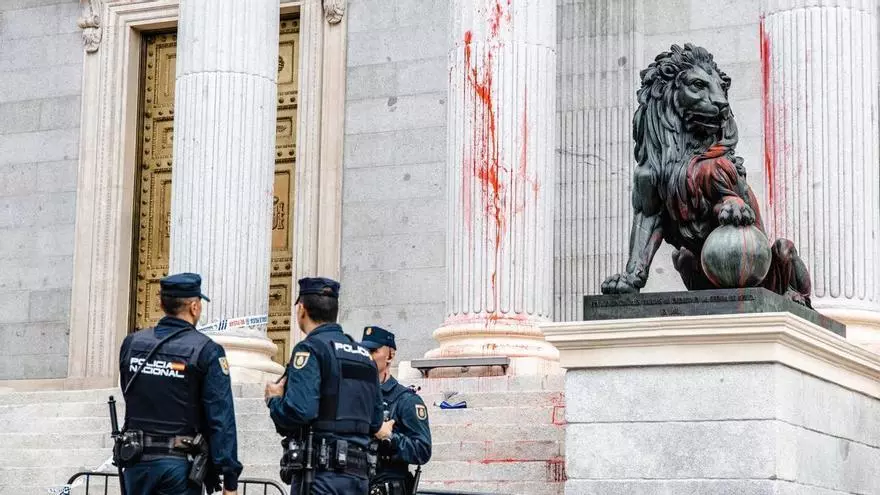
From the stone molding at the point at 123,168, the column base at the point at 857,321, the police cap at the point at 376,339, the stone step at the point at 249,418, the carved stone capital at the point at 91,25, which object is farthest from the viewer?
the carved stone capital at the point at 91,25

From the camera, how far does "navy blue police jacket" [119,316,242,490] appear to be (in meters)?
9.05

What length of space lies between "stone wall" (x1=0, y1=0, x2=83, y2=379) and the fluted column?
24.5 feet

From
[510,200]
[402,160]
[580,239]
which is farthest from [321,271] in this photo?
[510,200]

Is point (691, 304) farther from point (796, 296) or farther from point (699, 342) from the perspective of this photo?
point (796, 296)

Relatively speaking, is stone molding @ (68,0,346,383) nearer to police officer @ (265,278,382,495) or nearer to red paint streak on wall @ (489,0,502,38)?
red paint streak on wall @ (489,0,502,38)

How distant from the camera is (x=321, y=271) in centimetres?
2234

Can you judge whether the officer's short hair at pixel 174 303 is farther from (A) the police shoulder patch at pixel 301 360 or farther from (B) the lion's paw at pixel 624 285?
(B) the lion's paw at pixel 624 285

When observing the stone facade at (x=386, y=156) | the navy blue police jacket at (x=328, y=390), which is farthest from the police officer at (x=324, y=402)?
the stone facade at (x=386, y=156)

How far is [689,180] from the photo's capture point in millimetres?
12273

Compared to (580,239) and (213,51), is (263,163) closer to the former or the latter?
(213,51)

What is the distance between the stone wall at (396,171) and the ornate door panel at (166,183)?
85 centimetres

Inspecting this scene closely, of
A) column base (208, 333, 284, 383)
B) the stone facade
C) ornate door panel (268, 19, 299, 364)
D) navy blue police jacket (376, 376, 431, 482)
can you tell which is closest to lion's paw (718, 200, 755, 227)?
navy blue police jacket (376, 376, 431, 482)

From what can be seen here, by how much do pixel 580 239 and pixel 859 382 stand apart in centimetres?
803

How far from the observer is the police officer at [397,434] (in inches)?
402
